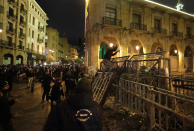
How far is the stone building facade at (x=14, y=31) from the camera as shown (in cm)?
2320

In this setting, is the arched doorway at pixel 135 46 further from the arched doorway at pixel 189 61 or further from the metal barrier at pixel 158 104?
the metal barrier at pixel 158 104

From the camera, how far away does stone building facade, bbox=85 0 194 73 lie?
54.2 feet

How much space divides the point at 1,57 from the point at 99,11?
22279 mm

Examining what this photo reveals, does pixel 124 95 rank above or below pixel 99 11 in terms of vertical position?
below

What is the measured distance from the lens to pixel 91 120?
3656mm

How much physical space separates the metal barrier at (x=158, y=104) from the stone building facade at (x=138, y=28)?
11.6 metres

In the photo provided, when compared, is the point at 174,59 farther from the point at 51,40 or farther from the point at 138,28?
the point at 51,40

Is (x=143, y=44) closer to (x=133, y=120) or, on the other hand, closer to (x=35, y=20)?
(x=133, y=120)

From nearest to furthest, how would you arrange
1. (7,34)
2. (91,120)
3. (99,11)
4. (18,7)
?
(91,120)
(99,11)
(7,34)
(18,7)

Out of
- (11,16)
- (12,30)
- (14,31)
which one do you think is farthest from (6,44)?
(11,16)

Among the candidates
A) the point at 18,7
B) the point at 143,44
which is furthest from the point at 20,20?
the point at 143,44

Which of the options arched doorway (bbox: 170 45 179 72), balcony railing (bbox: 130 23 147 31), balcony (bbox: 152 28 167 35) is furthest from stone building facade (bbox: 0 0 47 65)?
arched doorway (bbox: 170 45 179 72)

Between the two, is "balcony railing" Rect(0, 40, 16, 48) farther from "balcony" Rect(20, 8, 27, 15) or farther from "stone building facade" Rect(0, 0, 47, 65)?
"balcony" Rect(20, 8, 27, 15)

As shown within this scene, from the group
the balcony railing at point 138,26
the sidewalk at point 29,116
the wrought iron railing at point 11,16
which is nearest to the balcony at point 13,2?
the wrought iron railing at point 11,16
